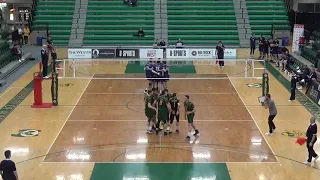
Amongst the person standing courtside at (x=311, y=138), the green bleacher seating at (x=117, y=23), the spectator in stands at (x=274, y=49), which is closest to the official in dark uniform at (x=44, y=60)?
the green bleacher seating at (x=117, y=23)

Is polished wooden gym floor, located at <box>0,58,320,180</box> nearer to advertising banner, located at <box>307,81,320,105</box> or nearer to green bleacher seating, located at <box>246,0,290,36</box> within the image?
advertising banner, located at <box>307,81,320,105</box>

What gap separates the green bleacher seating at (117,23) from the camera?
40156 mm

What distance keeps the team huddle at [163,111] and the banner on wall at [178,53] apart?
15526 millimetres

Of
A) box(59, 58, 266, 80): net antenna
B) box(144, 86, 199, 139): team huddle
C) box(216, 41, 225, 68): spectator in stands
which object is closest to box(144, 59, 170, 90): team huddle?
box(59, 58, 266, 80): net antenna

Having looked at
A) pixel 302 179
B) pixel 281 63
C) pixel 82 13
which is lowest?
pixel 302 179

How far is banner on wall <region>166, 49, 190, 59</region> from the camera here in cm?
3403

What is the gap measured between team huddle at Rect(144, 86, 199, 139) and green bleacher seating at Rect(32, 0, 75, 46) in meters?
23.2

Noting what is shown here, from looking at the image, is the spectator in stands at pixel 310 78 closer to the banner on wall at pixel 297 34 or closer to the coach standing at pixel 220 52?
the coach standing at pixel 220 52

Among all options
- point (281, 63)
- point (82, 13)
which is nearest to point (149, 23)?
point (82, 13)

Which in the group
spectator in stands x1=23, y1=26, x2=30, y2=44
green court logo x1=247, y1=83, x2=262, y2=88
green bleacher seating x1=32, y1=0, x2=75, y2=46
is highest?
green bleacher seating x1=32, y1=0, x2=75, y2=46

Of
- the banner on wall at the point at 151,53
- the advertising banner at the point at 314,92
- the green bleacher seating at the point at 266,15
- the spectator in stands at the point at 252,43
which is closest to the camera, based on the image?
the advertising banner at the point at 314,92

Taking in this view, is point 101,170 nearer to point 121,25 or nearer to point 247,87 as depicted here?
point 247,87

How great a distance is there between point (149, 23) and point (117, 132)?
950 inches

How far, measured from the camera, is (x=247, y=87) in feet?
85.0
